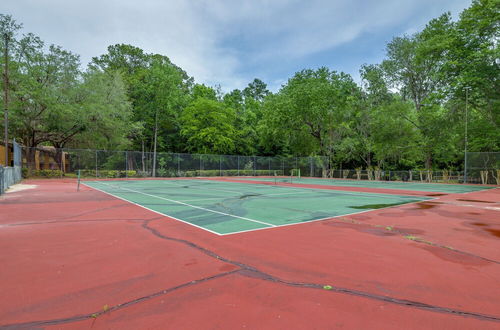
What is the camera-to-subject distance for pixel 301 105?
36500 mm

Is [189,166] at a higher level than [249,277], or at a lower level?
higher

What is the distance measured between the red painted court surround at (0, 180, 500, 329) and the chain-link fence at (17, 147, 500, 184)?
24410mm

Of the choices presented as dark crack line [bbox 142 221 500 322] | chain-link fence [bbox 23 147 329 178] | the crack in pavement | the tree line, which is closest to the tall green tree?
the tree line

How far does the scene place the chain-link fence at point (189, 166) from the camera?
27.4 metres

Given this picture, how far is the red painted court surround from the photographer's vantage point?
2879 mm

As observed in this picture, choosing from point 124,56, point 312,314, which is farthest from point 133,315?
point 124,56

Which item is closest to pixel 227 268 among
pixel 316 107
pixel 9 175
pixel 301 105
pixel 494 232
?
pixel 494 232

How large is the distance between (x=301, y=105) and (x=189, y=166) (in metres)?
16.6

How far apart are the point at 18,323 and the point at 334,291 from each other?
11.3 feet

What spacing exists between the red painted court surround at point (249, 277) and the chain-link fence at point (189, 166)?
2441 centimetres

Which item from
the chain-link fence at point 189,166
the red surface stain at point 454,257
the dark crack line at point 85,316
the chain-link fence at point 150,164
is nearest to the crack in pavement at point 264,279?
the dark crack line at point 85,316

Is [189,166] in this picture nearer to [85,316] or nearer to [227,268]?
[227,268]

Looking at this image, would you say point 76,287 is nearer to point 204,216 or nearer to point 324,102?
point 204,216

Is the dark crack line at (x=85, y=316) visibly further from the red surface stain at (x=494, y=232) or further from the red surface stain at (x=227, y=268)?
the red surface stain at (x=494, y=232)
